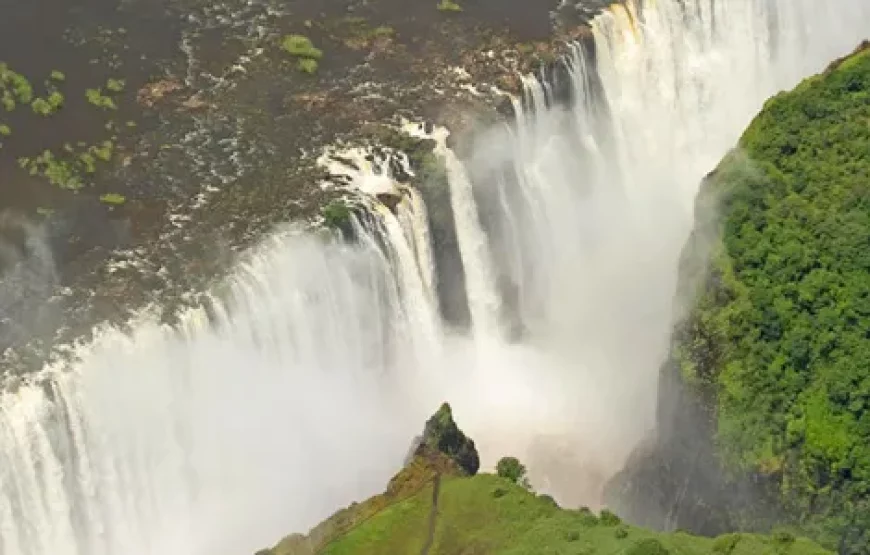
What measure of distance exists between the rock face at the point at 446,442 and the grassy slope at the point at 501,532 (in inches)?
58.5

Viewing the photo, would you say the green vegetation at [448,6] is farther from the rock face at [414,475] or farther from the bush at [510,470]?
the bush at [510,470]

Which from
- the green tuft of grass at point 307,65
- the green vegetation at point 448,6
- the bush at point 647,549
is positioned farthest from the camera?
the green vegetation at point 448,6

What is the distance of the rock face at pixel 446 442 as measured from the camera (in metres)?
32.8

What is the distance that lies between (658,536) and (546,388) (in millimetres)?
11448

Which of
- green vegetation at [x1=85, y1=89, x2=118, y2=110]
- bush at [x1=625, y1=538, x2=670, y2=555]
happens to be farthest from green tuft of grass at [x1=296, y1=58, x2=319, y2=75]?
bush at [x1=625, y1=538, x2=670, y2=555]

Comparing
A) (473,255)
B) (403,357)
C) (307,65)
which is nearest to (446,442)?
(403,357)

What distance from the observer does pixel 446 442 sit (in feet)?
109

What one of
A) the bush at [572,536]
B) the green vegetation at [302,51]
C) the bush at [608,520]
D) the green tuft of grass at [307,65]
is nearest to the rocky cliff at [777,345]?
the bush at [608,520]

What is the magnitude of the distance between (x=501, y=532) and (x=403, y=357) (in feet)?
31.8

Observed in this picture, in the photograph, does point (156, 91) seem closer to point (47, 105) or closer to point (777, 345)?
point (47, 105)

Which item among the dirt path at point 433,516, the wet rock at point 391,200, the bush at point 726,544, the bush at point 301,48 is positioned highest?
the bush at point 301,48

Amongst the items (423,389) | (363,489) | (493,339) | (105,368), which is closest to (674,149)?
(493,339)

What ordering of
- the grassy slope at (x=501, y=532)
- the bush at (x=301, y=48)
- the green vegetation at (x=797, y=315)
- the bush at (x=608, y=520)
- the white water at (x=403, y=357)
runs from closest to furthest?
the grassy slope at (x=501, y=532)
the green vegetation at (x=797, y=315)
the bush at (x=608, y=520)
the white water at (x=403, y=357)
the bush at (x=301, y=48)

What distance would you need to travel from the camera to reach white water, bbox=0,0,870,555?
1276 inches
